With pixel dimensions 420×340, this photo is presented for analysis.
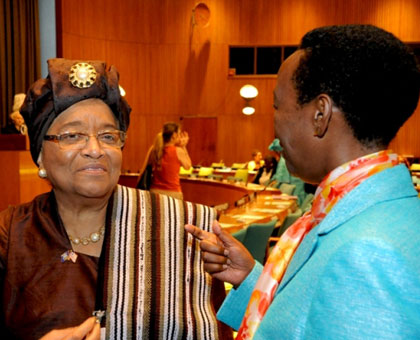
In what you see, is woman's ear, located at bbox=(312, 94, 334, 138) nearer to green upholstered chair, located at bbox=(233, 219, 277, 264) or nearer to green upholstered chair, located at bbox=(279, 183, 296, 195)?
green upholstered chair, located at bbox=(233, 219, 277, 264)

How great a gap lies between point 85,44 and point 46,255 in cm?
1166

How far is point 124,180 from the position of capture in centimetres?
1059

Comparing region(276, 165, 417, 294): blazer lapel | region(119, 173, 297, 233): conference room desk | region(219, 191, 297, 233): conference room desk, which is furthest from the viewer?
region(119, 173, 297, 233): conference room desk

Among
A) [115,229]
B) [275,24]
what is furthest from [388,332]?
[275,24]

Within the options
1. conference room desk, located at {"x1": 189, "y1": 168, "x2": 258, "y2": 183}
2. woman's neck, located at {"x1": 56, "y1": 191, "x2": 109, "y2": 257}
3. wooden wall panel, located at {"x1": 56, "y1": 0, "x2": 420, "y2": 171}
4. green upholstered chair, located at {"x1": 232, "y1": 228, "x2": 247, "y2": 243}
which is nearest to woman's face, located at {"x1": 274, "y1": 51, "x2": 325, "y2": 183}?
woman's neck, located at {"x1": 56, "y1": 191, "x2": 109, "y2": 257}

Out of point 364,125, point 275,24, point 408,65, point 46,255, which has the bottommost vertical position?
point 46,255

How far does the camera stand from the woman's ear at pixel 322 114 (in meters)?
0.95

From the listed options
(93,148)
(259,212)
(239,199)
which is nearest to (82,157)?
(93,148)

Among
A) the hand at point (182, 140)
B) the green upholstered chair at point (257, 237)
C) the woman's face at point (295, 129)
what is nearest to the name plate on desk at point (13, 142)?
the green upholstered chair at point (257, 237)

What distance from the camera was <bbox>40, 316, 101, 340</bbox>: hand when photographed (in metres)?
1.12

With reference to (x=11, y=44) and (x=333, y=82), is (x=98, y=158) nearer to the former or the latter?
(x=333, y=82)

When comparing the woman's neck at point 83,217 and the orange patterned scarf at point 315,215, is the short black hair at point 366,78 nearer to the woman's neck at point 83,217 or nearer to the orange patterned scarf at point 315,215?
the orange patterned scarf at point 315,215

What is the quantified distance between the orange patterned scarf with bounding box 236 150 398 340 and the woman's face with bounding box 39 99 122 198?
1.93 ft

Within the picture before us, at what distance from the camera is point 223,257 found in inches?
57.5
